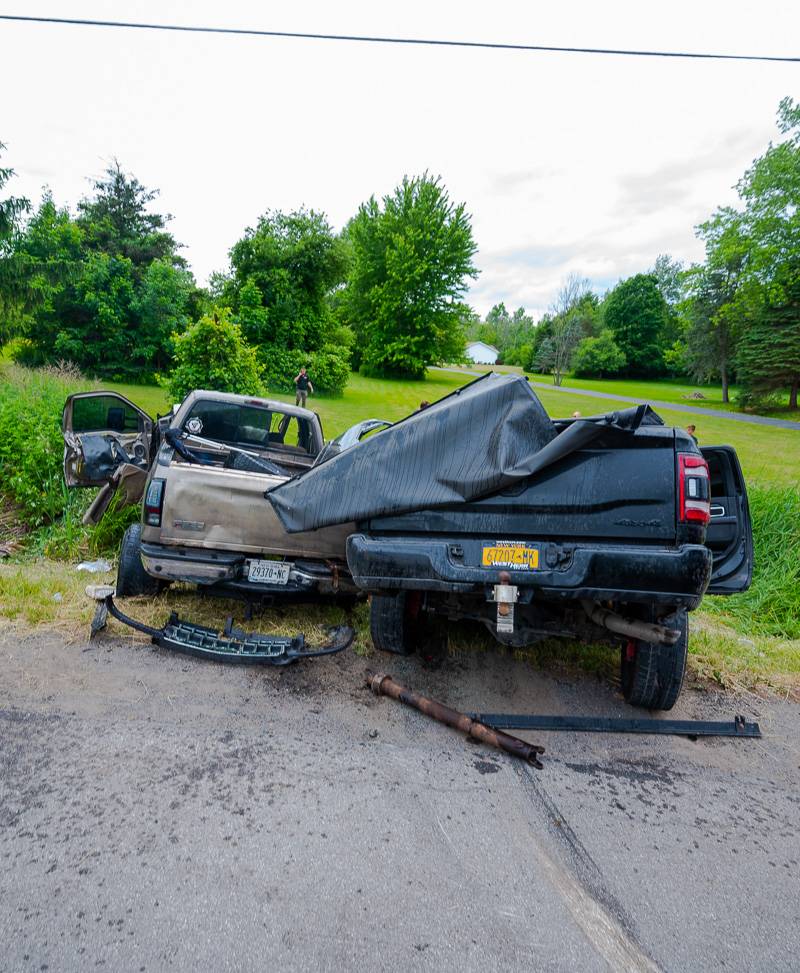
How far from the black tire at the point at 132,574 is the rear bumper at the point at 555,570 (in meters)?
2.40

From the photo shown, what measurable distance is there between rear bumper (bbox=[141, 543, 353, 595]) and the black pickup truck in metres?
0.65

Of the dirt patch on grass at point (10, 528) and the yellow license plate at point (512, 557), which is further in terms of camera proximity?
the dirt patch on grass at point (10, 528)

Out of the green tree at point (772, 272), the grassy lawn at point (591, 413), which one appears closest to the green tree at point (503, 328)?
the green tree at point (772, 272)

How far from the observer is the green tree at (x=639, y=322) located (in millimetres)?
58375

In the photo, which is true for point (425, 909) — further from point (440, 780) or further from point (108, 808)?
point (108, 808)

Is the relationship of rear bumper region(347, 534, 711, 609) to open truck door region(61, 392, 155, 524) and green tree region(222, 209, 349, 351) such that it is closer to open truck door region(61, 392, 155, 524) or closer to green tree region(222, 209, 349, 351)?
open truck door region(61, 392, 155, 524)

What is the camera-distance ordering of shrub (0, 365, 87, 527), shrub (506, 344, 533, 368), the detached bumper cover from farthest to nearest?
shrub (506, 344, 533, 368), shrub (0, 365, 87, 527), the detached bumper cover

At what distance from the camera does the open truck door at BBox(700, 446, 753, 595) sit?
12.9ft

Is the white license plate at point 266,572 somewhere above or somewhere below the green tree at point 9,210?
below

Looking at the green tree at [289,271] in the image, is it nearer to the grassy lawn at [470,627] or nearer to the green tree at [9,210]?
the green tree at [9,210]

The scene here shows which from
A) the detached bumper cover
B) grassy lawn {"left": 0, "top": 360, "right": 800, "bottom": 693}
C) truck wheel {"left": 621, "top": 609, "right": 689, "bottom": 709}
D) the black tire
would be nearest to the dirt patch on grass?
grassy lawn {"left": 0, "top": 360, "right": 800, "bottom": 693}

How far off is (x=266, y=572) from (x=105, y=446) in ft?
8.86

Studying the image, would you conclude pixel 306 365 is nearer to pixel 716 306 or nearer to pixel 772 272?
pixel 772 272

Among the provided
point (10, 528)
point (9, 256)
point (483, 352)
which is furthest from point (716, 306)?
point (483, 352)
